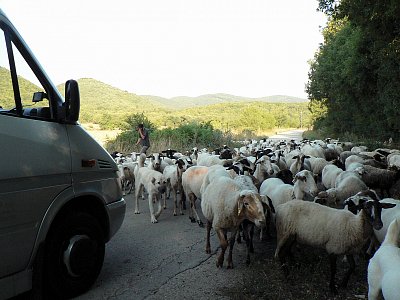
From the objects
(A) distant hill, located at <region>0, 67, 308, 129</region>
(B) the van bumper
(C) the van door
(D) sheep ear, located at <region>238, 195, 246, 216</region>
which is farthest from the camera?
(A) distant hill, located at <region>0, 67, 308, 129</region>

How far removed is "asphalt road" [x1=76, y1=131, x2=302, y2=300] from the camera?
480 centimetres

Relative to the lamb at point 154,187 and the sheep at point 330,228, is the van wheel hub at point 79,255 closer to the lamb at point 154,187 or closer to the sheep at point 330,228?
the sheep at point 330,228

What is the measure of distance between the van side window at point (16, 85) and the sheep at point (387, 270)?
400 centimetres

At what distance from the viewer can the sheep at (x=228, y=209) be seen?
17.4ft

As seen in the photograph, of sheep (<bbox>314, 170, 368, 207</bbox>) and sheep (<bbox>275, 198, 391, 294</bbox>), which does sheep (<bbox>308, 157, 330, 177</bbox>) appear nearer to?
sheep (<bbox>314, 170, 368, 207</bbox>)

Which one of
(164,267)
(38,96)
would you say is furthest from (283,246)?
(38,96)

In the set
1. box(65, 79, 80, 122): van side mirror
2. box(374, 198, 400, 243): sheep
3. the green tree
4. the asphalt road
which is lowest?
the asphalt road

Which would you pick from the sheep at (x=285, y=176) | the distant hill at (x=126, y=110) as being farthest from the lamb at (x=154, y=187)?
the distant hill at (x=126, y=110)

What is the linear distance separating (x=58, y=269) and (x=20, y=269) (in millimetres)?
608

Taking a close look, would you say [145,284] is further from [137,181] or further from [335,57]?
[335,57]

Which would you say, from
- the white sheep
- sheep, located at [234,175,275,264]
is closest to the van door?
sheep, located at [234,175,275,264]

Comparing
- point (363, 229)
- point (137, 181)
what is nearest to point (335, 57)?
point (137, 181)

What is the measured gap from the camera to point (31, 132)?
381 centimetres

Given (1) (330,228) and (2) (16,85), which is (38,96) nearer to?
(2) (16,85)
